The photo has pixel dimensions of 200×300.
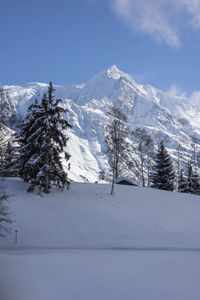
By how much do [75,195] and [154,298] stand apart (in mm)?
15560

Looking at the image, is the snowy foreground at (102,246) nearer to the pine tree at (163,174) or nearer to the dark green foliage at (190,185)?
the pine tree at (163,174)

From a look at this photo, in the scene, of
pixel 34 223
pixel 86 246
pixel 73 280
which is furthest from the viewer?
pixel 34 223

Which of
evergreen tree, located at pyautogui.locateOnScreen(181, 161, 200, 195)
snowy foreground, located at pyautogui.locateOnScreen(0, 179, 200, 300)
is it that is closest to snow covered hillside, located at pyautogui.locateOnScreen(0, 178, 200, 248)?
snowy foreground, located at pyautogui.locateOnScreen(0, 179, 200, 300)

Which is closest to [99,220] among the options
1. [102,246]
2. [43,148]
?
[102,246]

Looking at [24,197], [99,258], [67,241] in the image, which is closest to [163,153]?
[24,197]

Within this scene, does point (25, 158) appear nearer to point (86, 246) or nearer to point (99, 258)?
point (86, 246)

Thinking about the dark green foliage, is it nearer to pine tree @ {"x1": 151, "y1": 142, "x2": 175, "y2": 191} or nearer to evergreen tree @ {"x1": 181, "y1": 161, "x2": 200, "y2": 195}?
evergreen tree @ {"x1": 181, "y1": 161, "x2": 200, "y2": 195}

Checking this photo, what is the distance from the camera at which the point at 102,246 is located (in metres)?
11.8

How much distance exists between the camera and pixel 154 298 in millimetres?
4785

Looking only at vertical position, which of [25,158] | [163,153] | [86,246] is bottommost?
[86,246]

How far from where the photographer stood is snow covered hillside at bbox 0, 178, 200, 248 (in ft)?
40.7

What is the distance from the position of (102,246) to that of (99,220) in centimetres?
345

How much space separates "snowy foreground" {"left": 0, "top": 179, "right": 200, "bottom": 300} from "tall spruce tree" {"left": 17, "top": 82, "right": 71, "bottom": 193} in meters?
1.41

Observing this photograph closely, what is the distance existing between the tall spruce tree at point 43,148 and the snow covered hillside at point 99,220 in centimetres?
135
